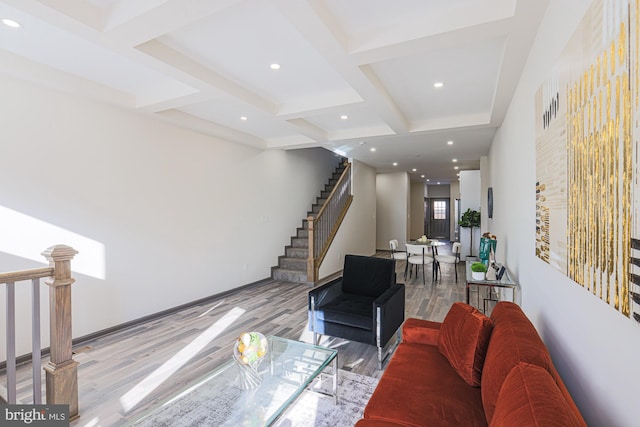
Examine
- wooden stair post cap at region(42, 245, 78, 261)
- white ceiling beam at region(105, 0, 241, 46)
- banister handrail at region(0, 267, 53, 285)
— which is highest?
white ceiling beam at region(105, 0, 241, 46)

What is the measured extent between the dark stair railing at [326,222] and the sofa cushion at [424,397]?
164 inches

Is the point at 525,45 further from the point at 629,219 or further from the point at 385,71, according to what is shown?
the point at 629,219

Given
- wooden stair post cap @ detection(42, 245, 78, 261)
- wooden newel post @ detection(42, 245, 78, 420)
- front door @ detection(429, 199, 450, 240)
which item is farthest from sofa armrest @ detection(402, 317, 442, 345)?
front door @ detection(429, 199, 450, 240)

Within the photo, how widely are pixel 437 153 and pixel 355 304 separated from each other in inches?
204

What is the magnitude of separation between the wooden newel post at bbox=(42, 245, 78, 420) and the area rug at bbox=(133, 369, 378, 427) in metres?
0.80

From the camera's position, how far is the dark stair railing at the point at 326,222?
6160 mm

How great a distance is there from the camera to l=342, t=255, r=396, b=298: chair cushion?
350 cm

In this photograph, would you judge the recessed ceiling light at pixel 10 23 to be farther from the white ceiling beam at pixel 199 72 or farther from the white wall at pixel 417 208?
the white wall at pixel 417 208

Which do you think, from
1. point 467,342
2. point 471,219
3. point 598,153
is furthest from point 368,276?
point 471,219

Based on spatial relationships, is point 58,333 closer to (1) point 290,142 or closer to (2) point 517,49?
(2) point 517,49

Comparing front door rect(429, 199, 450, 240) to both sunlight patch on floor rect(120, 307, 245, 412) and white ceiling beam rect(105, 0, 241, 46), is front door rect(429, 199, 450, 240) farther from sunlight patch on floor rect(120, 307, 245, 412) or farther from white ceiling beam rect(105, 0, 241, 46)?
white ceiling beam rect(105, 0, 241, 46)

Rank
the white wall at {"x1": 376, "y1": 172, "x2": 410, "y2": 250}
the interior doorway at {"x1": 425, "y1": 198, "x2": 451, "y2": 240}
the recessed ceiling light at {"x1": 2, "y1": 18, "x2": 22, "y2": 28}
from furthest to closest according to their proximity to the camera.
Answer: the interior doorway at {"x1": 425, "y1": 198, "x2": 451, "y2": 240}
the white wall at {"x1": 376, "y1": 172, "x2": 410, "y2": 250}
the recessed ceiling light at {"x1": 2, "y1": 18, "x2": 22, "y2": 28}

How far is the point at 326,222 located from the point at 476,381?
17.3 ft

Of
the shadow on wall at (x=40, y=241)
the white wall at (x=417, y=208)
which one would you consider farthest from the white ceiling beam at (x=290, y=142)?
the white wall at (x=417, y=208)
